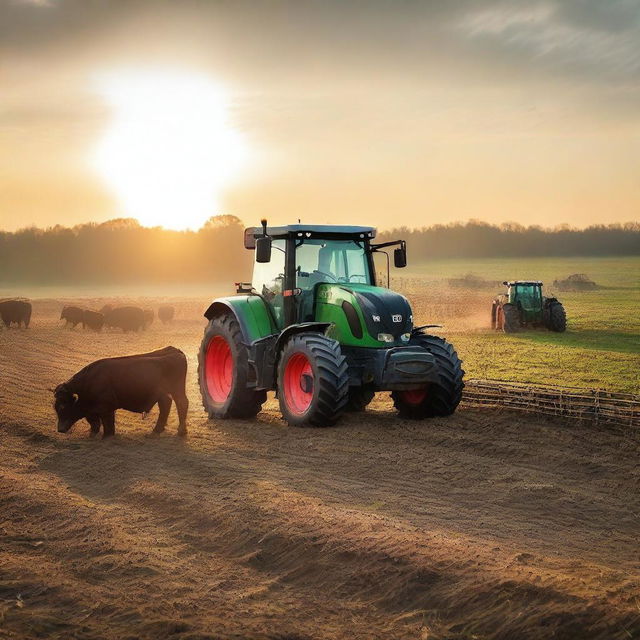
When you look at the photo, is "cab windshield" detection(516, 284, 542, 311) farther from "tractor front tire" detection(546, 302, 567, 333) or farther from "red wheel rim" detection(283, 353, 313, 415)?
"red wheel rim" detection(283, 353, 313, 415)

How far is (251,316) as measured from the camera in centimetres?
1421

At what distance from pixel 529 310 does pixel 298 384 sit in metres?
20.7

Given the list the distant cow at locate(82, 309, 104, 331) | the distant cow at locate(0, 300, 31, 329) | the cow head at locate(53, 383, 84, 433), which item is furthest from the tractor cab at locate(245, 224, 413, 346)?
the distant cow at locate(0, 300, 31, 329)

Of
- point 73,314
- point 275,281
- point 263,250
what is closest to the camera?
point 263,250

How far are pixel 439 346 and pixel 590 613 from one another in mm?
7418

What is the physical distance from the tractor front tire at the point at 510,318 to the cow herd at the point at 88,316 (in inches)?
579

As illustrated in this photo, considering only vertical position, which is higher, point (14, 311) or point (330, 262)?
point (330, 262)

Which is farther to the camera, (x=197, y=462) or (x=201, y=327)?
(x=201, y=327)

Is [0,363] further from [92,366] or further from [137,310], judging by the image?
[137,310]

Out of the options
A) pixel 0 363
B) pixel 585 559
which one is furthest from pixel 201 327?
pixel 585 559

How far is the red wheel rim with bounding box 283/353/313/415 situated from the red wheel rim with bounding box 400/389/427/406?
68.4 inches

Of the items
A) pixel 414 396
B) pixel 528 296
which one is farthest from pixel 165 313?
pixel 414 396

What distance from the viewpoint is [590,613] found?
6.21m

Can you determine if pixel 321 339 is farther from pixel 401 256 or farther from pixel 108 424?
pixel 108 424
